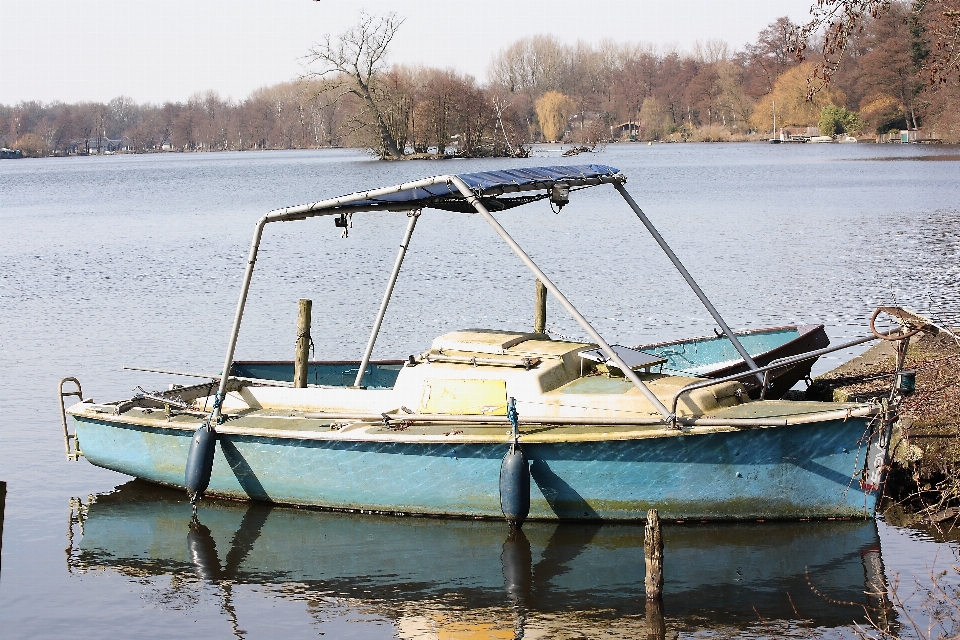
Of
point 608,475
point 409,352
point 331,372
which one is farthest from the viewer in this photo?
point 409,352

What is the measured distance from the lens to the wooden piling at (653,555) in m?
12.4

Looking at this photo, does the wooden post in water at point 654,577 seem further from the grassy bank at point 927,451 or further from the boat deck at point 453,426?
the grassy bank at point 927,451

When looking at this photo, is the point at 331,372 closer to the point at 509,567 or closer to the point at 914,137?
the point at 509,567

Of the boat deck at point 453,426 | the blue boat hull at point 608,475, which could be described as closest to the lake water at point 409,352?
the blue boat hull at point 608,475

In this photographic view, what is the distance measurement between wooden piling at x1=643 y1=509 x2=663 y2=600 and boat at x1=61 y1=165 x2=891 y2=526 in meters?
1.69

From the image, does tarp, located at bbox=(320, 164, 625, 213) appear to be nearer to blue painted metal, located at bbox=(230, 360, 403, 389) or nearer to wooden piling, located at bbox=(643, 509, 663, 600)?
blue painted metal, located at bbox=(230, 360, 403, 389)

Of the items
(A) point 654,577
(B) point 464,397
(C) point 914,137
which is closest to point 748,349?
(B) point 464,397

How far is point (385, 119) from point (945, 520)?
105 m

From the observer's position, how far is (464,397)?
51.6 ft

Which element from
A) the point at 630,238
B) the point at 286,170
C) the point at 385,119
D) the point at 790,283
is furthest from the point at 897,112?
the point at 790,283

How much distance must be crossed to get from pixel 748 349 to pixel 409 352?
7861mm

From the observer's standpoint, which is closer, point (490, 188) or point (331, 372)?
point (490, 188)

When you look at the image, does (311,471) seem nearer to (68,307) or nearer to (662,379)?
(662,379)

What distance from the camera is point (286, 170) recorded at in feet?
387
